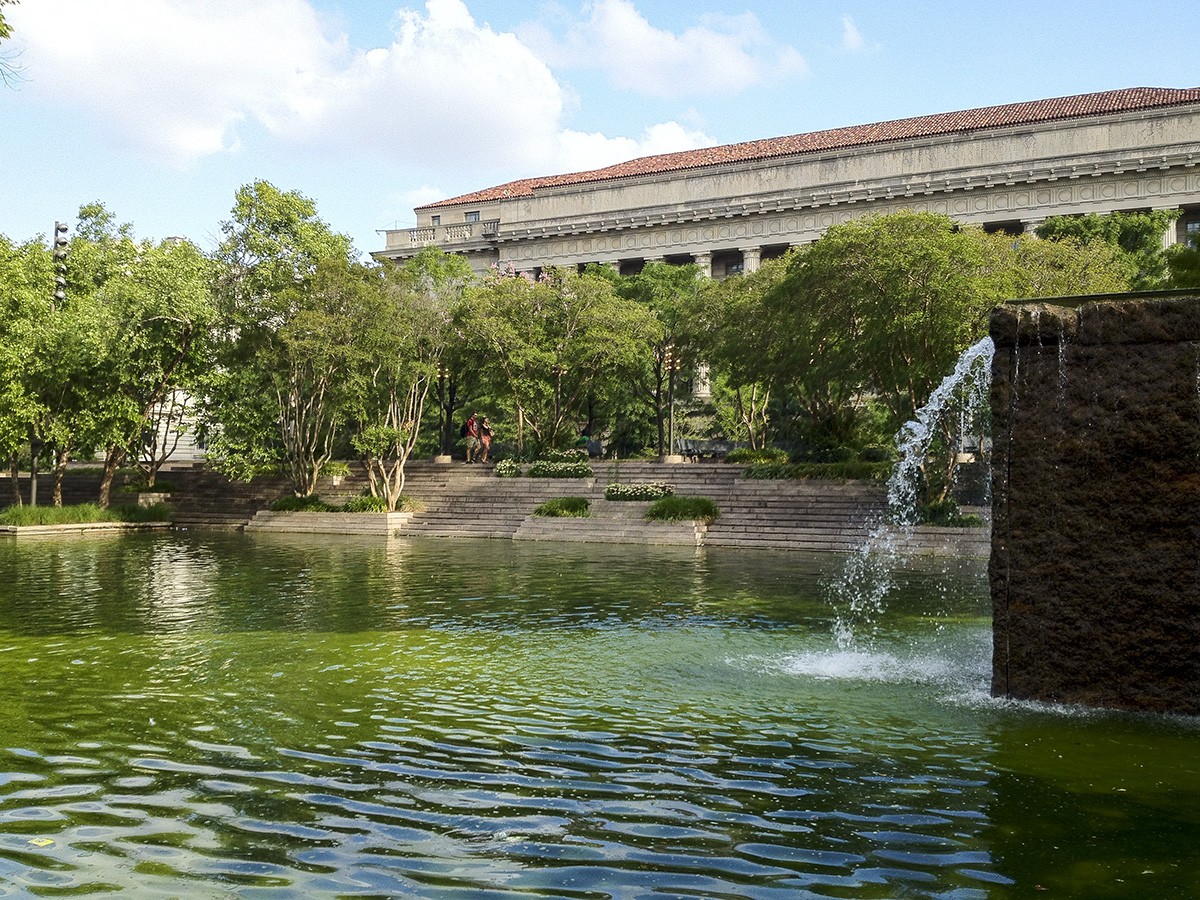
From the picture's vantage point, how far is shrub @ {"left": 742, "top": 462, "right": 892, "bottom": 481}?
34.5 m

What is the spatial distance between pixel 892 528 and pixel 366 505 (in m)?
18.0

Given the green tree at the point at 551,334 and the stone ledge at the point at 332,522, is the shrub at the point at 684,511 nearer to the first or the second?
the stone ledge at the point at 332,522

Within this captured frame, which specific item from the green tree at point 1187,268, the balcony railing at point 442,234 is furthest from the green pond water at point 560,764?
the balcony railing at point 442,234

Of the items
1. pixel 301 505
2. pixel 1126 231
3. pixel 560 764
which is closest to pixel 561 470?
pixel 301 505

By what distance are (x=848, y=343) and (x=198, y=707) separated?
95.5 feet

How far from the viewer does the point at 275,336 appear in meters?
40.8

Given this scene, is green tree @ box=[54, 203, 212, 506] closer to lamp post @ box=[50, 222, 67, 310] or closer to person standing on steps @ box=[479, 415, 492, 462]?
lamp post @ box=[50, 222, 67, 310]

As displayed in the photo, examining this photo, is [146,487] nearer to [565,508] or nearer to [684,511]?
[565,508]

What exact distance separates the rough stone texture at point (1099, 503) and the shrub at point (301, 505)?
32.8 m

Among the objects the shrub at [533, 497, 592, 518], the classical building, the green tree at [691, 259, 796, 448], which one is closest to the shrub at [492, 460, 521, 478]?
the shrub at [533, 497, 592, 518]

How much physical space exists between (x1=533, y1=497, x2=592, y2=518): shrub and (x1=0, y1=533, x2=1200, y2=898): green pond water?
20.4m

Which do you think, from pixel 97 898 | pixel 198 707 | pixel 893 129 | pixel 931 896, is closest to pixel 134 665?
pixel 198 707

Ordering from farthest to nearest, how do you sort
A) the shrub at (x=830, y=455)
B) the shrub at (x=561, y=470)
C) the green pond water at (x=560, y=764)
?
the shrub at (x=561, y=470), the shrub at (x=830, y=455), the green pond water at (x=560, y=764)

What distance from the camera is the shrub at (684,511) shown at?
33.6 m
